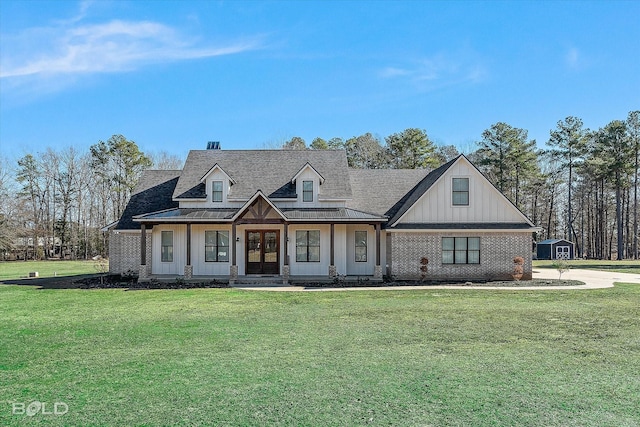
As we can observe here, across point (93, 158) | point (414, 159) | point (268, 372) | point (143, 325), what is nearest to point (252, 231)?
point (143, 325)

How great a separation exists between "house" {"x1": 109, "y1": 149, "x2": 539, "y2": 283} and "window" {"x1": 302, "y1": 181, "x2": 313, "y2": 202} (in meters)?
0.05

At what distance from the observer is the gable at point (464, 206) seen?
22.0 m

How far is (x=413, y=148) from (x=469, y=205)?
2722cm

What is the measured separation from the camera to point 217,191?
23.3 metres

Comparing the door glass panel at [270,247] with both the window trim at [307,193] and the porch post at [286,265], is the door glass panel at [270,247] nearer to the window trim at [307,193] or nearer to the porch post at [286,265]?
the porch post at [286,265]

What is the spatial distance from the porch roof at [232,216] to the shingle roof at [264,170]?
32.6 inches

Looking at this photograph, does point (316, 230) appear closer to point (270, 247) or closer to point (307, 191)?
Result: point (307, 191)

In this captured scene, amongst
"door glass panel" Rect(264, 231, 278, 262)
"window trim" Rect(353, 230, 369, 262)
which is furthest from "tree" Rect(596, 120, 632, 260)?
"door glass panel" Rect(264, 231, 278, 262)

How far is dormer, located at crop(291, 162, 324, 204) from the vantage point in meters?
23.2

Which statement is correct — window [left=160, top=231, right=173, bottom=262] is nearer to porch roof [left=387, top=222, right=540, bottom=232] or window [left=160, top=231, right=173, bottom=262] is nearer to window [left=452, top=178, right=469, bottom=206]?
porch roof [left=387, top=222, right=540, bottom=232]

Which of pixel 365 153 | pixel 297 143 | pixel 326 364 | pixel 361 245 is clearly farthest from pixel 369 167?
pixel 326 364

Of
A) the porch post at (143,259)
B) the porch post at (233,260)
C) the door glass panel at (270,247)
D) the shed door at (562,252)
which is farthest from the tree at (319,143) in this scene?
the porch post at (143,259)

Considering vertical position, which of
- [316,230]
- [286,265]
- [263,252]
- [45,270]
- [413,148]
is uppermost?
[413,148]

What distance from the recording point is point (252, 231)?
2288cm
